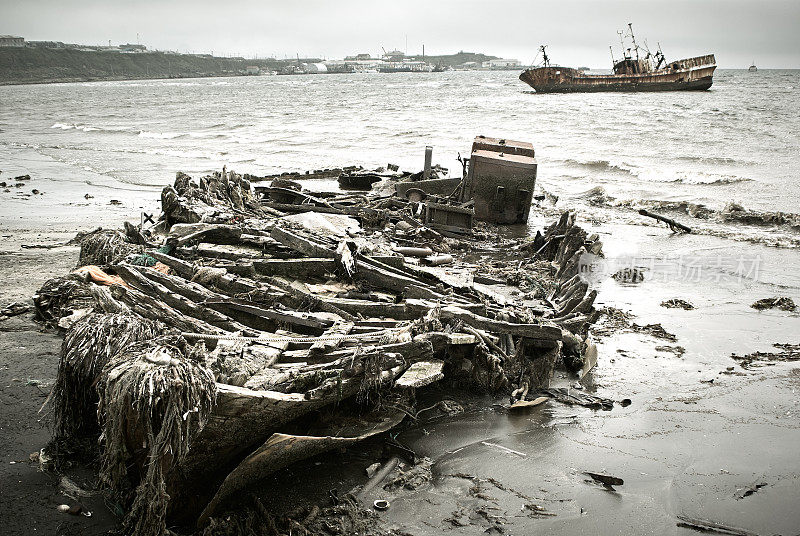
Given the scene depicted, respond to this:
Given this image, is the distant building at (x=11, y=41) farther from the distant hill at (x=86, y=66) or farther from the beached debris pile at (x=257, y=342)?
the beached debris pile at (x=257, y=342)

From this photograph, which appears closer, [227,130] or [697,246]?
[697,246]

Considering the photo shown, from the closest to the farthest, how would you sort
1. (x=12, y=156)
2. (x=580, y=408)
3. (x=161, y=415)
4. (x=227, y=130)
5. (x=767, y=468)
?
(x=161, y=415)
(x=767, y=468)
(x=580, y=408)
(x=12, y=156)
(x=227, y=130)

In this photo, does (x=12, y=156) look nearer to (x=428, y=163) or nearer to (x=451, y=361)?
(x=428, y=163)

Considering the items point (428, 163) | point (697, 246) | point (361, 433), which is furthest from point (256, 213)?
point (697, 246)

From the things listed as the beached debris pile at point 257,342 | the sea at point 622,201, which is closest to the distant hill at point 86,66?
the sea at point 622,201

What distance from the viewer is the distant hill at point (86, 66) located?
→ 13562 centimetres

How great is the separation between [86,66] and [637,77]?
139 metres

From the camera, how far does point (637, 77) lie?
74.2 meters

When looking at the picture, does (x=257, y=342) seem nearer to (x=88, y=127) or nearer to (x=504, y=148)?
(x=504, y=148)

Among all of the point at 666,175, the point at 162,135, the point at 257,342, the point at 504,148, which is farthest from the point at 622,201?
the point at 162,135

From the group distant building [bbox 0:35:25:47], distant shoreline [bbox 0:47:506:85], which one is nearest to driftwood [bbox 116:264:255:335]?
distant shoreline [bbox 0:47:506:85]

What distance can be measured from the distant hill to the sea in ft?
320

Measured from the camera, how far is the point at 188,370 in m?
4.27

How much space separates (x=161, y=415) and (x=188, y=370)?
374 mm
